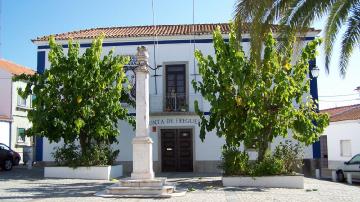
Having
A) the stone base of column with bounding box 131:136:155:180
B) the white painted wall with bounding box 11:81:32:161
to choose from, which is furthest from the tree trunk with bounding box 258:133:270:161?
the white painted wall with bounding box 11:81:32:161

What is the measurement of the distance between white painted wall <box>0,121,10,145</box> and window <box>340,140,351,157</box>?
2153 cm

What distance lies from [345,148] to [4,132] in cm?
2176

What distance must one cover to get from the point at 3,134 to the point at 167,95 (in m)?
13.0

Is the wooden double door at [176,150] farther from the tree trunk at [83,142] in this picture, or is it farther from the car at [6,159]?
the car at [6,159]

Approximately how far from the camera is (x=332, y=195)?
1350cm

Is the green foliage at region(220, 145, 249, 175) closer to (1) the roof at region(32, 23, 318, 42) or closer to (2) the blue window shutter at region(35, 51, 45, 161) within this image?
(1) the roof at region(32, 23, 318, 42)

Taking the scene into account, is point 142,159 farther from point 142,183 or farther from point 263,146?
point 263,146

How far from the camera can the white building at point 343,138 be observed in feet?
88.7

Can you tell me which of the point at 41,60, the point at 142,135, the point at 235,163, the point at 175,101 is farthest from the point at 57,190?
the point at 41,60

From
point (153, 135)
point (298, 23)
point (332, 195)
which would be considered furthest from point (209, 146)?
point (298, 23)

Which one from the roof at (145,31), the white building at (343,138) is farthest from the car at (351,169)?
the roof at (145,31)

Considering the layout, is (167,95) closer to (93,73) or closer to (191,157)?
(191,157)

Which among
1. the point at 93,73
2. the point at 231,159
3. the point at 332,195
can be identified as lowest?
A: the point at 332,195

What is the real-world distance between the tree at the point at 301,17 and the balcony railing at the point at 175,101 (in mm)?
9563
